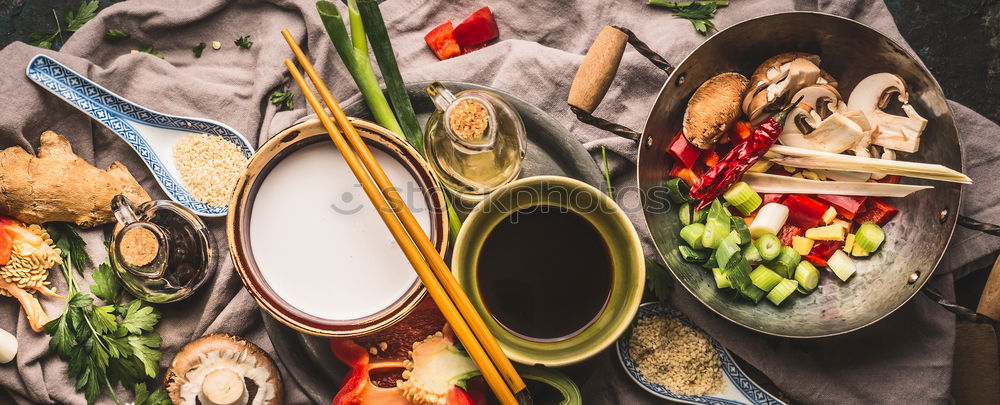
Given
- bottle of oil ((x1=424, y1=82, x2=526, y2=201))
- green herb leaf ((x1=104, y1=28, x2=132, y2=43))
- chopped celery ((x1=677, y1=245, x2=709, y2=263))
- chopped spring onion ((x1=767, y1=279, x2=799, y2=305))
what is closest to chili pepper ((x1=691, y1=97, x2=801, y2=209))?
chopped celery ((x1=677, y1=245, x2=709, y2=263))

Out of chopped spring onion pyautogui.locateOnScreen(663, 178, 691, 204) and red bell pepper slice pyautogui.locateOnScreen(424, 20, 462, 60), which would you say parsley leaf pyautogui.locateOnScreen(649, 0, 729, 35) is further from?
red bell pepper slice pyautogui.locateOnScreen(424, 20, 462, 60)

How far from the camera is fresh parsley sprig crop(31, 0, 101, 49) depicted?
152cm

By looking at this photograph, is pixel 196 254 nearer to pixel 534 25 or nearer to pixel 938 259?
pixel 534 25

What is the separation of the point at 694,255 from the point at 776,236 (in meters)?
0.19

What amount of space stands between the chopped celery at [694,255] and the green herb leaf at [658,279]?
0.06 metres

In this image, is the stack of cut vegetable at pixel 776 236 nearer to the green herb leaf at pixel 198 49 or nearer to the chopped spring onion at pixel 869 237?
the chopped spring onion at pixel 869 237

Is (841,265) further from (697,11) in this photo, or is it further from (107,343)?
(107,343)

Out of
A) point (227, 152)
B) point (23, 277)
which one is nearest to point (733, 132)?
point (227, 152)

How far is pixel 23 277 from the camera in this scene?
4.35 ft

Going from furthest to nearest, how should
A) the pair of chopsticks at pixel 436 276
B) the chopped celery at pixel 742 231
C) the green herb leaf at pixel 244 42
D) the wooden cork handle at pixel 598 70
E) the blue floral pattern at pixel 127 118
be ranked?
the green herb leaf at pixel 244 42, the blue floral pattern at pixel 127 118, the chopped celery at pixel 742 231, the wooden cork handle at pixel 598 70, the pair of chopsticks at pixel 436 276

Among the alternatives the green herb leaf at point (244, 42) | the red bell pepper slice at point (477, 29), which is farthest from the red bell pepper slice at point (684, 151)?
the green herb leaf at point (244, 42)

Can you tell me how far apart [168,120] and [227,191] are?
23 cm

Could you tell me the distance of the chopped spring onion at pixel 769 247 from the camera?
4.14 feet

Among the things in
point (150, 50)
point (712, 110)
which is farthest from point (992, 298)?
point (150, 50)
